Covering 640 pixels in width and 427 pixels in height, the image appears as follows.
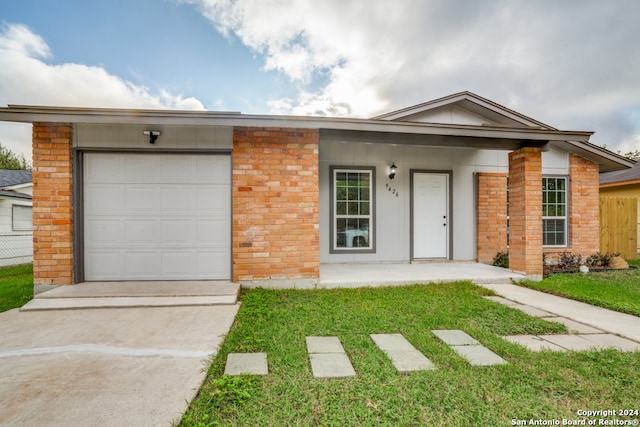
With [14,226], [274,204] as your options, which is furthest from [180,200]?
[14,226]

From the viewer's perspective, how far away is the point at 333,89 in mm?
11289

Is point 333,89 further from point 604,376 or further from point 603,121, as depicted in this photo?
point 603,121

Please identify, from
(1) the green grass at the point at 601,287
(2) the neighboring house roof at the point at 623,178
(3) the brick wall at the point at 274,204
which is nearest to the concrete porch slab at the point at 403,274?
(1) the green grass at the point at 601,287

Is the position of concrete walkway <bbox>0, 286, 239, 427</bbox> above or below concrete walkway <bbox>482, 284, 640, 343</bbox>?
above

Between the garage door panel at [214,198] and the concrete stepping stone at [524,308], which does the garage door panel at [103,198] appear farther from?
the concrete stepping stone at [524,308]

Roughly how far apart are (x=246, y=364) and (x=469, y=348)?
199cm

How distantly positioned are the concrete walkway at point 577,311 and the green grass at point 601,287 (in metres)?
0.16

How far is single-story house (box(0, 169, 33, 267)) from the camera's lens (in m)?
8.95

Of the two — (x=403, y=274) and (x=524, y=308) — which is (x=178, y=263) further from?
(x=524, y=308)

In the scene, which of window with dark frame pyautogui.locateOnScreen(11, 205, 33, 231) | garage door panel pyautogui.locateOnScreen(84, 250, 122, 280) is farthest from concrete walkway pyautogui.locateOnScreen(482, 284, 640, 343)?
window with dark frame pyautogui.locateOnScreen(11, 205, 33, 231)

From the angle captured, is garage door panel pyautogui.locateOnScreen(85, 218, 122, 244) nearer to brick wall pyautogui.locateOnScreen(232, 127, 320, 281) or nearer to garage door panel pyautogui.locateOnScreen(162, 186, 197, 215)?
garage door panel pyautogui.locateOnScreen(162, 186, 197, 215)

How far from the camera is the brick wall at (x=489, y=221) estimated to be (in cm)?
704

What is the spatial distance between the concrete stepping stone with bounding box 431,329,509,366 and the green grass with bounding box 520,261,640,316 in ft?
8.68

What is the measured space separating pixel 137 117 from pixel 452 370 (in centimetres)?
Result: 482
